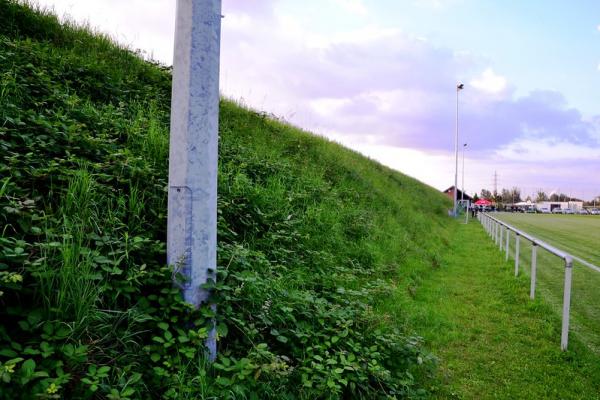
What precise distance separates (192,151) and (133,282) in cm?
102

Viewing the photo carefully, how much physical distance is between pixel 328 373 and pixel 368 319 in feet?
3.75

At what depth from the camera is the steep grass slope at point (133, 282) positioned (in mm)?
2154

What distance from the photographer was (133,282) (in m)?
2.66

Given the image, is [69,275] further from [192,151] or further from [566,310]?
[566,310]

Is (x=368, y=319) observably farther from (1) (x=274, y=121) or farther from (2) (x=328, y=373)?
(1) (x=274, y=121)

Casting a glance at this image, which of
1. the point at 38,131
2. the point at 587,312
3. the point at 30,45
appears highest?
the point at 30,45

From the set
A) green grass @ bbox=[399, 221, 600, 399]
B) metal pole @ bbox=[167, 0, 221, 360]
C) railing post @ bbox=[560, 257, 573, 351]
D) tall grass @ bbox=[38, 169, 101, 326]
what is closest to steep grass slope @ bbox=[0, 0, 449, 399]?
tall grass @ bbox=[38, 169, 101, 326]

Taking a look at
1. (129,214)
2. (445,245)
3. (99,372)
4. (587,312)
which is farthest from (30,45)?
(445,245)

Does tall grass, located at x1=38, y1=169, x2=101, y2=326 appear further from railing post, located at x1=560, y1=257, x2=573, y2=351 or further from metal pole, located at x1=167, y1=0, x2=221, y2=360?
railing post, located at x1=560, y1=257, x2=573, y2=351

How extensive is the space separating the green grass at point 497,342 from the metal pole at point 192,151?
2712 mm

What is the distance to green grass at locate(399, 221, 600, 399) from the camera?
3850 mm

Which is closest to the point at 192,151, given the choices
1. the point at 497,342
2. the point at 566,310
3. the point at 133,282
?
the point at 133,282

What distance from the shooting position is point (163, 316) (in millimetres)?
2514

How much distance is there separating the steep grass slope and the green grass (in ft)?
1.80
